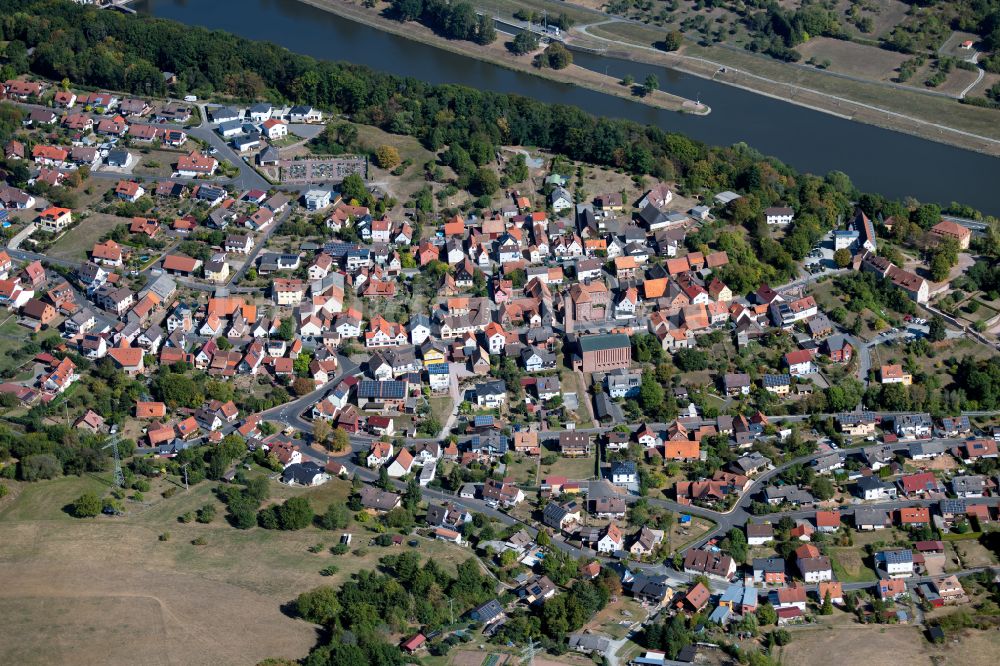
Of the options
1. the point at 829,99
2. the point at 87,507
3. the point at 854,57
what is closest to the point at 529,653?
the point at 87,507

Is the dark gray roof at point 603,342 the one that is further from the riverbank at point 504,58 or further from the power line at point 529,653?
the riverbank at point 504,58

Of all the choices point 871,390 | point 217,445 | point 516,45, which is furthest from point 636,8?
point 217,445

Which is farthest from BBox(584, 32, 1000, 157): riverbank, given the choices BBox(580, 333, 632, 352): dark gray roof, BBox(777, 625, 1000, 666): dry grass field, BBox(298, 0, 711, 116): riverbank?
BBox(777, 625, 1000, 666): dry grass field

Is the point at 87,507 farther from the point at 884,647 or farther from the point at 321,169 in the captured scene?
the point at 884,647

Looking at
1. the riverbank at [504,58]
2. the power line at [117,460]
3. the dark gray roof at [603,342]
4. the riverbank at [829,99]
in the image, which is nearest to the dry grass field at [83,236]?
the power line at [117,460]

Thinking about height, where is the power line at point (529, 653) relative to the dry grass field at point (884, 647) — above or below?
below

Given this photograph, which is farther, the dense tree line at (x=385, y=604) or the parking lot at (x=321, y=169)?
the parking lot at (x=321, y=169)
